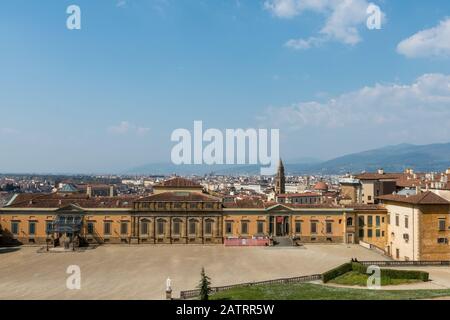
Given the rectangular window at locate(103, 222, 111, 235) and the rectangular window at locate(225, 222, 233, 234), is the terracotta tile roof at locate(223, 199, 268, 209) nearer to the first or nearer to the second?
Answer: the rectangular window at locate(225, 222, 233, 234)

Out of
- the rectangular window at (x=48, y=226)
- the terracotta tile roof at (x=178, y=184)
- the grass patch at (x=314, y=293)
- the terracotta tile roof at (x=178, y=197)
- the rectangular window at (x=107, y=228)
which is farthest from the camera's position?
the terracotta tile roof at (x=178, y=184)

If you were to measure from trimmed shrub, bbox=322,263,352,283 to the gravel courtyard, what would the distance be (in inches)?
154

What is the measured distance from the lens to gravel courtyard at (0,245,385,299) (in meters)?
34.0

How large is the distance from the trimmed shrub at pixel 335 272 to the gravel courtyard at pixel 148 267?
3.91 metres

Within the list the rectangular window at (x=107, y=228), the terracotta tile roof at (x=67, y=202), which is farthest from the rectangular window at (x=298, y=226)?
the rectangular window at (x=107, y=228)

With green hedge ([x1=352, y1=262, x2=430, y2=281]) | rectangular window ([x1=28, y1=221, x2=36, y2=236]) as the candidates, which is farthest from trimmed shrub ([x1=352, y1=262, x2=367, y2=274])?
rectangular window ([x1=28, y1=221, x2=36, y2=236])

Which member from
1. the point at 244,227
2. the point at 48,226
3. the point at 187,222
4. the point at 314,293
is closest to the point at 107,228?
the point at 48,226

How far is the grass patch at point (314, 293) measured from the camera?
87.5 feet

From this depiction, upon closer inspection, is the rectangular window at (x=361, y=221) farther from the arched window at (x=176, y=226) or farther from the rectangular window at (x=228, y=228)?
the arched window at (x=176, y=226)

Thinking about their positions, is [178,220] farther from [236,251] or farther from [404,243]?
[404,243]

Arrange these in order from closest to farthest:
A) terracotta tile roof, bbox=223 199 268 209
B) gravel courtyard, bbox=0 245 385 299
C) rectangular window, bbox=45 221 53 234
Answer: gravel courtyard, bbox=0 245 385 299
rectangular window, bbox=45 221 53 234
terracotta tile roof, bbox=223 199 268 209

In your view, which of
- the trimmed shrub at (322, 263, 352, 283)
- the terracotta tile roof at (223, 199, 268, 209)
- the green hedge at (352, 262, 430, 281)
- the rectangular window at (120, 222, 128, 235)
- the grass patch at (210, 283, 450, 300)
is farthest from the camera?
the terracotta tile roof at (223, 199, 268, 209)
